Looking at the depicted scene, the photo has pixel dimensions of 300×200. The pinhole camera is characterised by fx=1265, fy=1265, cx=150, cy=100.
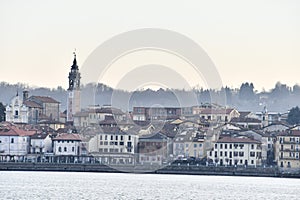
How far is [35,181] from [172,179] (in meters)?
10.7

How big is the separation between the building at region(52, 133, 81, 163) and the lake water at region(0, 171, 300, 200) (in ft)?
49.2

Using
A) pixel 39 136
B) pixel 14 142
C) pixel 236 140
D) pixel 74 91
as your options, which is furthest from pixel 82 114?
pixel 236 140

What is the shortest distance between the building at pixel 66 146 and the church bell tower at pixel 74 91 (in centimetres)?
1798

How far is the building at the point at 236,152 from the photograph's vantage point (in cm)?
8925

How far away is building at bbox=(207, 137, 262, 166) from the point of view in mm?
89250

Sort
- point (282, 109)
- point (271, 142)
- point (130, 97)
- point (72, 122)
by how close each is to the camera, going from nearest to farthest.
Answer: point (271, 142) < point (72, 122) < point (130, 97) < point (282, 109)

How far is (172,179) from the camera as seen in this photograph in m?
74.5

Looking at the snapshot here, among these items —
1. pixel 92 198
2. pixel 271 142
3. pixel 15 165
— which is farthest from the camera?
pixel 271 142

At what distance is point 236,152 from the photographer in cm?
8969

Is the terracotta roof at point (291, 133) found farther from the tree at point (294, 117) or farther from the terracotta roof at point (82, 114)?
the tree at point (294, 117)

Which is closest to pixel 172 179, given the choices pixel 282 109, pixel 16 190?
pixel 16 190

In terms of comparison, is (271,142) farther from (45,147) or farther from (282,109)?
(282,109)

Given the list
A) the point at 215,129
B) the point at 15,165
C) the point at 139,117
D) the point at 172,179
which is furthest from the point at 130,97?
the point at 172,179

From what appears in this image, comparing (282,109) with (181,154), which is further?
(282,109)
